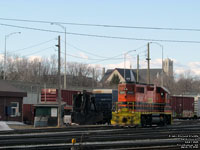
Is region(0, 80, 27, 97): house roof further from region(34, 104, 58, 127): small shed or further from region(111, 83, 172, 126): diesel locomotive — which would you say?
region(111, 83, 172, 126): diesel locomotive

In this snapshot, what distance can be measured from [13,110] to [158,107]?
1803 centimetres

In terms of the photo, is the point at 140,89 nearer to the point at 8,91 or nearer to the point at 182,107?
the point at 8,91

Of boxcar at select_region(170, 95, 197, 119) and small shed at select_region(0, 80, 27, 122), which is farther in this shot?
boxcar at select_region(170, 95, 197, 119)

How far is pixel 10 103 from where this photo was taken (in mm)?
40094

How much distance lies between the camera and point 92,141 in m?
17.9

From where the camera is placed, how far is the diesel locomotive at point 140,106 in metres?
28.5

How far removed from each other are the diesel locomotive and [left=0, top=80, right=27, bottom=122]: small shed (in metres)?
15.2

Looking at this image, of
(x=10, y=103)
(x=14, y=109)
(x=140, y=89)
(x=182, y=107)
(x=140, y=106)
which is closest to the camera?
(x=140, y=106)

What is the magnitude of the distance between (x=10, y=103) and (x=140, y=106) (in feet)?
57.6

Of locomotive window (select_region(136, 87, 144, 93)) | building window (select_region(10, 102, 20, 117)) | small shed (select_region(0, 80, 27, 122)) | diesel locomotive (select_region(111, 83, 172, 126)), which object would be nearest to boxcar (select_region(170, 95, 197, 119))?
diesel locomotive (select_region(111, 83, 172, 126))

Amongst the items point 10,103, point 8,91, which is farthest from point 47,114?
point 8,91

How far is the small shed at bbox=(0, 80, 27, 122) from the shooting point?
129 feet

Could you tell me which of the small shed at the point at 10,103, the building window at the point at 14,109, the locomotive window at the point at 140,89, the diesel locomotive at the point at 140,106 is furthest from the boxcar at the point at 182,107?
the building window at the point at 14,109

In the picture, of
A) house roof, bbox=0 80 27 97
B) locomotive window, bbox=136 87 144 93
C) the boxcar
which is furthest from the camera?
the boxcar
